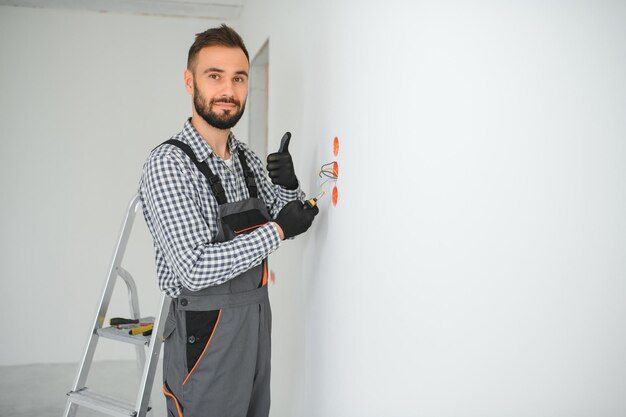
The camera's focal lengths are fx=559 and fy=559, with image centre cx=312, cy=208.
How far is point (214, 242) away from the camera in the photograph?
1.61 metres

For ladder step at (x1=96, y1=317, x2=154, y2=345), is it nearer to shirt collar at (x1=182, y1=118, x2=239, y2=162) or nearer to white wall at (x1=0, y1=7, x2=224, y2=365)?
shirt collar at (x1=182, y1=118, x2=239, y2=162)

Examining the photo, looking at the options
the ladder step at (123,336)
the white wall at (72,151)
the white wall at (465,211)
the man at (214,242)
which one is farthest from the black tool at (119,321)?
the white wall at (72,151)

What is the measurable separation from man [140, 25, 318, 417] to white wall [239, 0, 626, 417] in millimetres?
371

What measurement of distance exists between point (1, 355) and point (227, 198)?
3.52m

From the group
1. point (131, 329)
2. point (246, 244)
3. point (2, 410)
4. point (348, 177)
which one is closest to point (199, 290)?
point (246, 244)

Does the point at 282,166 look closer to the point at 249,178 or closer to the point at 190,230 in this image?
the point at 249,178

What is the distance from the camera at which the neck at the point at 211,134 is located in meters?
1.74

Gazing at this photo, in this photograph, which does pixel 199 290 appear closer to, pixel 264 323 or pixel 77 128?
A: pixel 264 323

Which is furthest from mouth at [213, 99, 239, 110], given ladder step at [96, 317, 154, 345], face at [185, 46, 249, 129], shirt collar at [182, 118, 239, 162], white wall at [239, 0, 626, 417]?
ladder step at [96, 317, 154, 345]

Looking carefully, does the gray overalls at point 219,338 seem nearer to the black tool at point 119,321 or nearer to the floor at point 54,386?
the black tool at point 119,321

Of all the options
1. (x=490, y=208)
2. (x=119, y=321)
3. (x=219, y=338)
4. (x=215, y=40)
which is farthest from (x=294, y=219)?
(x=119, y=321)

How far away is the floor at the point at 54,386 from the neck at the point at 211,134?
7.06 ft

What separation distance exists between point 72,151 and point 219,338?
3.30 metres

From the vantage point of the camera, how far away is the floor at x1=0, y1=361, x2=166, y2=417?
3383 mm
